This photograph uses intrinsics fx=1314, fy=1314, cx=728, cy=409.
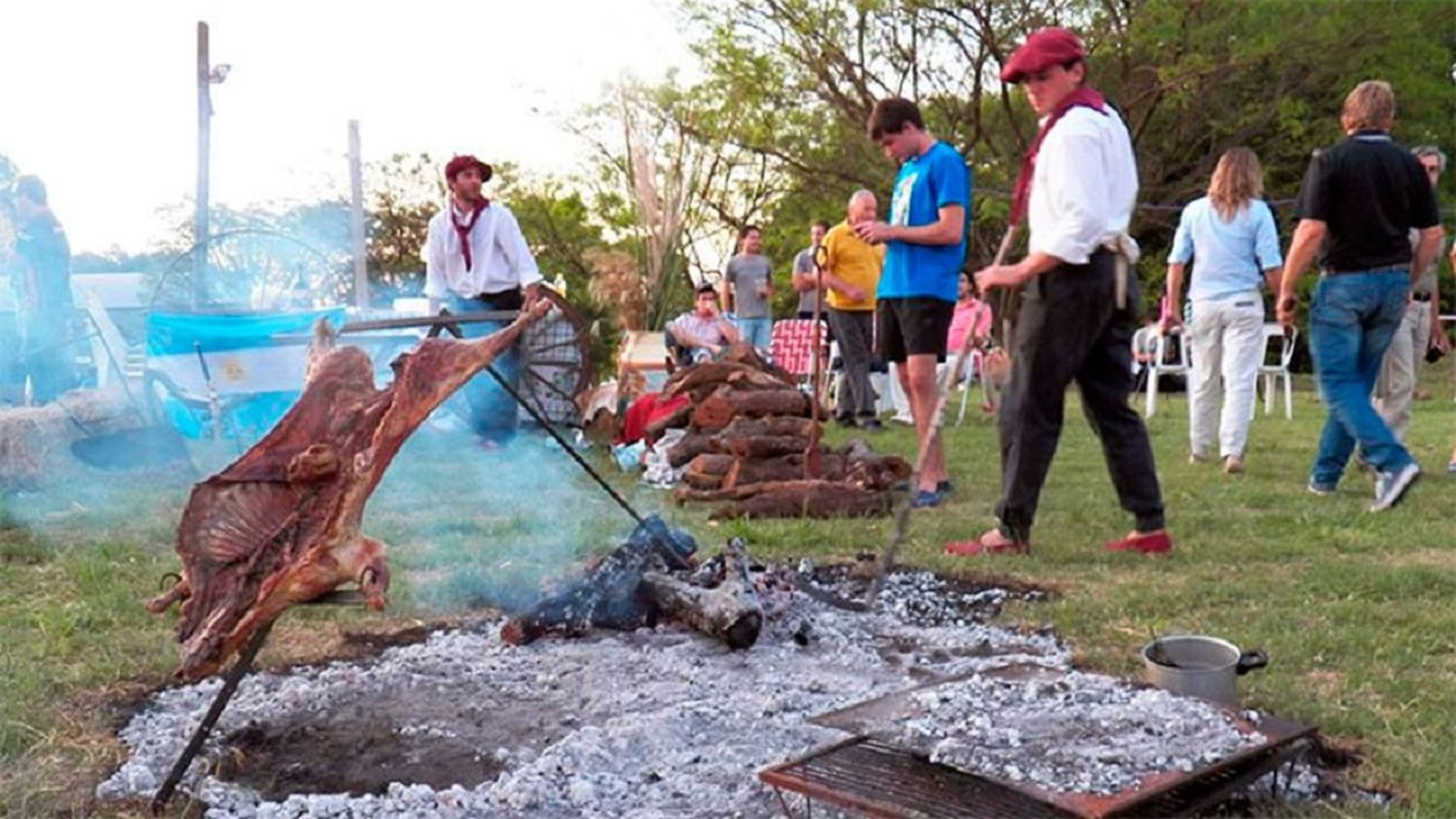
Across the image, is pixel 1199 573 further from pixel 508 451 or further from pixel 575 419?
pixel 575 419

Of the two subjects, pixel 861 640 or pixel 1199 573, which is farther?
pixel 1199 573

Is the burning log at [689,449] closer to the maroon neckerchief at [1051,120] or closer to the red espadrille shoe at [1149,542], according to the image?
the red espadrille shoe at [1149,542]

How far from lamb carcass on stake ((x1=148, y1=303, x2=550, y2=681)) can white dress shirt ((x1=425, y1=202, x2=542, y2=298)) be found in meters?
5.41

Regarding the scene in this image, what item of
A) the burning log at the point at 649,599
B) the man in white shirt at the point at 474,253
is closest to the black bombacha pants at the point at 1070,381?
the burning log at the point at 649,599

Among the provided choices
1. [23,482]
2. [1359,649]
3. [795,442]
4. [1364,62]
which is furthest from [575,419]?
[1364,62]

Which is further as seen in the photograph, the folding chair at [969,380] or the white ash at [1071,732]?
the folding chair at [969,380]

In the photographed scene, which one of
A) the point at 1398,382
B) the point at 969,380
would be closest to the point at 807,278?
the point at 969,380

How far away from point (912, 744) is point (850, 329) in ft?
26.2

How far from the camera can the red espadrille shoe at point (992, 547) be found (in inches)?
211

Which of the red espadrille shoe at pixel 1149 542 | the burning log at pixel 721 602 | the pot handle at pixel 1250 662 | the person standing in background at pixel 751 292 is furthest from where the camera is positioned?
the person standing in background at pixel 751 292

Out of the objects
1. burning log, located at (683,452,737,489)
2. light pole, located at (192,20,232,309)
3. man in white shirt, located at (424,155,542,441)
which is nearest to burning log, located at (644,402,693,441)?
man in white shirt, located at (424,155,542,441)

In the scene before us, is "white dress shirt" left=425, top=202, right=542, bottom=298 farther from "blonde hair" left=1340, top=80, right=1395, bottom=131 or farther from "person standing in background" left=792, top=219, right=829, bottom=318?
"blonde hair" left=1340, top=80, right=1395, bottom=131

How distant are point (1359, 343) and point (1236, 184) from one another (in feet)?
5.70

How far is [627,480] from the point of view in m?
8.19
